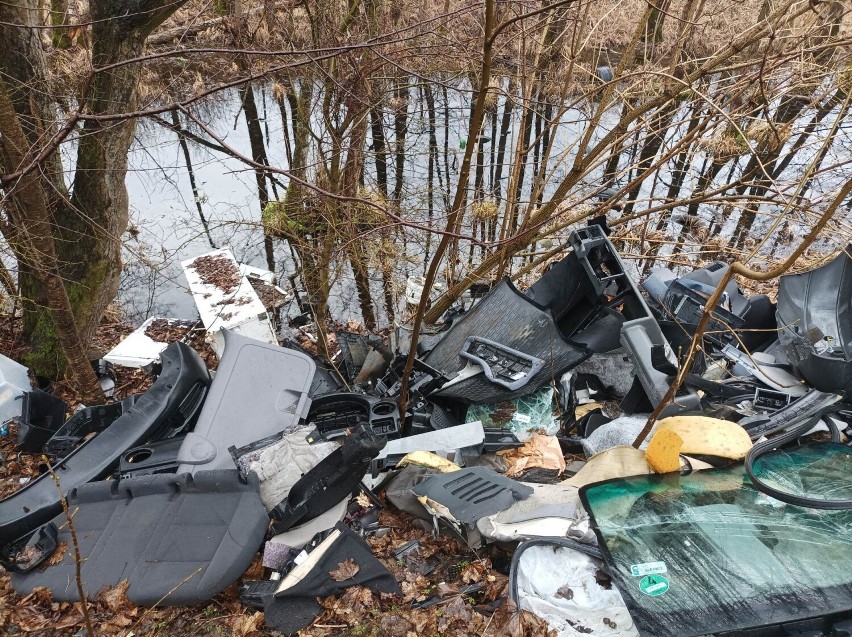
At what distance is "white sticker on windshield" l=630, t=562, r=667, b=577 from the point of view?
2.21m

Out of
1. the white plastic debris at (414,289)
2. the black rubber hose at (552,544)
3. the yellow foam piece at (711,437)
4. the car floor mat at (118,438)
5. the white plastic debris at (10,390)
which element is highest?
the yellow foam piece at (711,437)

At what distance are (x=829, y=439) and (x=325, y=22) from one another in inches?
216

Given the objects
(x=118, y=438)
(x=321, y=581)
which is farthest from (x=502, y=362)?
(x=118, y=438)

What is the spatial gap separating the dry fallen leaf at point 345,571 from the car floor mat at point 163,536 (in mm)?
423

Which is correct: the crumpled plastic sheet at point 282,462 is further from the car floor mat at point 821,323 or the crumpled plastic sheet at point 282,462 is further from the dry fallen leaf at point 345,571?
the car floor mat at point 821,323

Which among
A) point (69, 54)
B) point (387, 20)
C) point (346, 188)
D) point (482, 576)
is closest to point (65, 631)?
point (482, 576)

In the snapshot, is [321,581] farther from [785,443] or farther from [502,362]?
[785,443]

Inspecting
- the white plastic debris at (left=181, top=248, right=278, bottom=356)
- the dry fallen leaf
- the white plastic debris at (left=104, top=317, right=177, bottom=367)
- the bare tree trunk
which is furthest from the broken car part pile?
the white plastic debris at (left=181, top=248, right=278, bottom=356)

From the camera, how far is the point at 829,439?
3.30 metres

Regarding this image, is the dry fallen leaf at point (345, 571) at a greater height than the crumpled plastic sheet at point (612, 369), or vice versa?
the dry fallen leaf at point (345, 571)

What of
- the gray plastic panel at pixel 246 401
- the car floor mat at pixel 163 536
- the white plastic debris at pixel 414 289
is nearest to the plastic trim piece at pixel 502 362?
the gray plastic panel at pixel 246 401

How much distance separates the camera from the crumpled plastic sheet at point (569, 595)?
2.14 metres

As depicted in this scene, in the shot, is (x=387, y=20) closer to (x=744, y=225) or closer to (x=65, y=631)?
(x=65, y=631)

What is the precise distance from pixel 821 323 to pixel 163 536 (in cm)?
459
